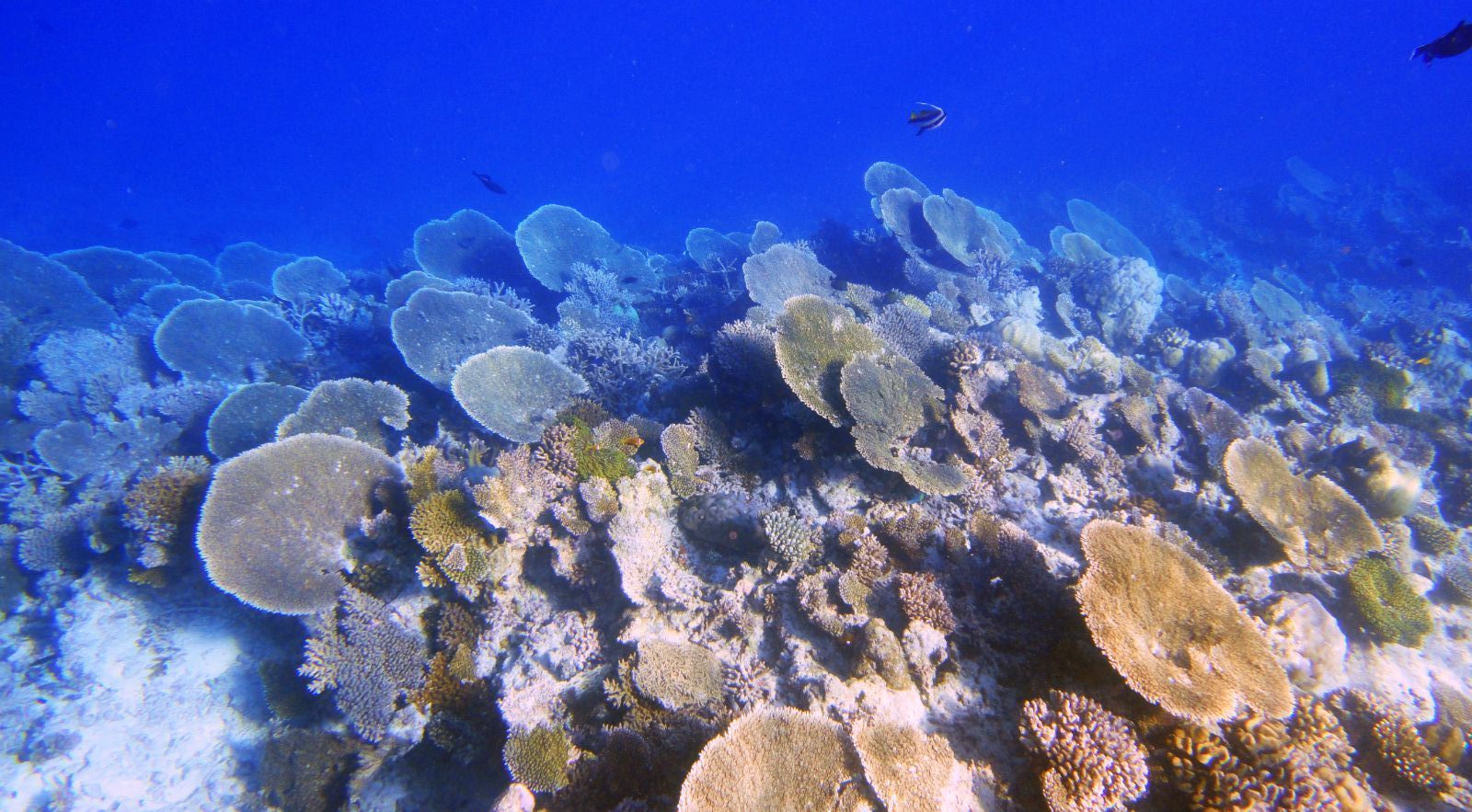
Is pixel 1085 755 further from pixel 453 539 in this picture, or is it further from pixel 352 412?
pixel 352 412

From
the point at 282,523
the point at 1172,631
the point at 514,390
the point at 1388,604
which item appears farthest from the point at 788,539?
the point at 1388,604

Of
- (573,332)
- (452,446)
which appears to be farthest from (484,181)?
(452,446)

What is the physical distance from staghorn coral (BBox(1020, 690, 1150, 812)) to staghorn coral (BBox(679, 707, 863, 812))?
91 centimetres

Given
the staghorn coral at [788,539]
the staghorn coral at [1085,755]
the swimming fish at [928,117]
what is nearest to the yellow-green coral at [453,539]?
the staghorn coral at [788,539]

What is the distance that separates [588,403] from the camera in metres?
5.32

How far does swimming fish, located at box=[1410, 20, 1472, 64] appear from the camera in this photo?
504cm

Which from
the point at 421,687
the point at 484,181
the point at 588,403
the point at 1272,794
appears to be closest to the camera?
the point at 1272,794

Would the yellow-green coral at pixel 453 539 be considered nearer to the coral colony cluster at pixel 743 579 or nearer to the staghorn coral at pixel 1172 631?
the coral colony cluster at pixel 743 579

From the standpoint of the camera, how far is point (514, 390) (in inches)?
226

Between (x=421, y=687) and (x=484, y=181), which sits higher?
(x=484, y=181)

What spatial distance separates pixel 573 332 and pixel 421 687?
5.40 m

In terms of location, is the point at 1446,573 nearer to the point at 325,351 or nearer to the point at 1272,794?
the point at 1272,794

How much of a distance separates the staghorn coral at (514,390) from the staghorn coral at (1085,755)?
4.48 metres

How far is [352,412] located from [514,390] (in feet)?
5.60
